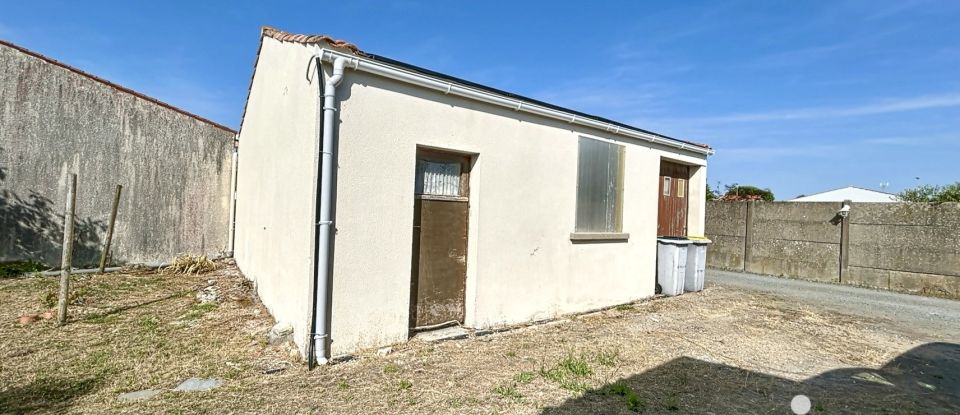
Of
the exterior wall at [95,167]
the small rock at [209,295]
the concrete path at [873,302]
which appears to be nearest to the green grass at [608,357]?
the concrete path at [873,302]

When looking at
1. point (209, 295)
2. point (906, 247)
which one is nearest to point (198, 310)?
point (209, 295)

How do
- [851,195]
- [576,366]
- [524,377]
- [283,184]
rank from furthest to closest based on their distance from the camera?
[851,195] → [283,184] → [576,366] → [524,377]

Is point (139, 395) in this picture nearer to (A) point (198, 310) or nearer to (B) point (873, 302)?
(A) point (198, 310)

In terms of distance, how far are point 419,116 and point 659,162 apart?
202 inches

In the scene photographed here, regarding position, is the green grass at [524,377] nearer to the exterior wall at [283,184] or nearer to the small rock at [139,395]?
the exterior wall at [283,184]

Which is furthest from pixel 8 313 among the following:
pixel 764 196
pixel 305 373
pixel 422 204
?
pixel 764 196

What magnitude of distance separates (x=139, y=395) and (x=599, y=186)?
6.11 meters

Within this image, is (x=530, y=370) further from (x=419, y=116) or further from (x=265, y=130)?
(x=265, y=130)

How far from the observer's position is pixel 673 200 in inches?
362

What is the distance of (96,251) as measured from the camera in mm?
9008

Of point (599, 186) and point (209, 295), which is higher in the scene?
point (599, 186)

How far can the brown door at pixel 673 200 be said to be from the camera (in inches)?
352

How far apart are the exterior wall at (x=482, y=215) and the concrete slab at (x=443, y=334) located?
0.65ft

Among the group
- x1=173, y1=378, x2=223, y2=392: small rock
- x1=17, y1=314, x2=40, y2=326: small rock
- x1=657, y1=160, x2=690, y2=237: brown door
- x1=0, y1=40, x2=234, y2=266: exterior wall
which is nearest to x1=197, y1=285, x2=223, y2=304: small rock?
x1=17, y1=314, x2=40, y2=326: small rock
